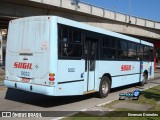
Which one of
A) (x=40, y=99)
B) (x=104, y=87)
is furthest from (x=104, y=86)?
(x=40, y=99)

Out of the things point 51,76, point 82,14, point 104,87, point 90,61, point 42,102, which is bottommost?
point 42,102

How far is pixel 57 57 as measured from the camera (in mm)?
9992

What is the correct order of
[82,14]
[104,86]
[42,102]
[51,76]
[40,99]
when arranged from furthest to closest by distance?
[82,14] → [104,86] → [40,99] → [42,102] → [51,76]

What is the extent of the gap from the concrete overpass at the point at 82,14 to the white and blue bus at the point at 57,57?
506 inches

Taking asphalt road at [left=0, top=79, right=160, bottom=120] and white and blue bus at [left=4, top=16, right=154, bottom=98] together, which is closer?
white and blue bus at [left=4, top=16, right=154, bottom=98]

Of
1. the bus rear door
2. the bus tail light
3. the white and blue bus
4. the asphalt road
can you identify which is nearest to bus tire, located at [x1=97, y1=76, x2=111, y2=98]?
the white and blue bus

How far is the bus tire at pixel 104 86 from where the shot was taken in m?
13.0

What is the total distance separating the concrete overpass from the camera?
24.8 m

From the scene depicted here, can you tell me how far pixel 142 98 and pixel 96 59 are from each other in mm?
2523

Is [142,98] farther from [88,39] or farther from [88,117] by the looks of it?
[88,117]

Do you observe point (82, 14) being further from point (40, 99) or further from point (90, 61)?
point (40, 99)

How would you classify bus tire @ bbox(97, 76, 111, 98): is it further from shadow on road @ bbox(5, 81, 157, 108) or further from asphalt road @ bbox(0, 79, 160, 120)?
shadow on road @ bbox(5, 81, 157, 108)

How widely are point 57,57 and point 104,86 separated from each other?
3.96 m

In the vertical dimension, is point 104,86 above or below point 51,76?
below
